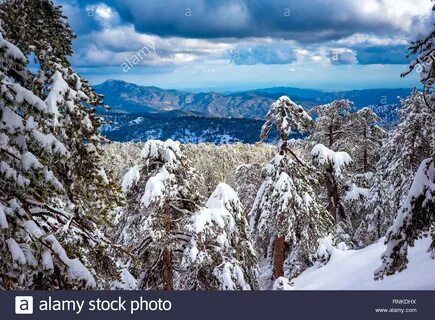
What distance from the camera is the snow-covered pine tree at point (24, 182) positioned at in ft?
22.1

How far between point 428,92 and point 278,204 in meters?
9.04

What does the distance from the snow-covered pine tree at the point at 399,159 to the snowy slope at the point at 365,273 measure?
4.72 meters

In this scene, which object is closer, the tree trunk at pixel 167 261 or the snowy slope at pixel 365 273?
the snowy slope at pixel 365 273

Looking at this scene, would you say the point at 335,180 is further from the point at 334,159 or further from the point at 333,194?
the point at 334,159

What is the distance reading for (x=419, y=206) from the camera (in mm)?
8227

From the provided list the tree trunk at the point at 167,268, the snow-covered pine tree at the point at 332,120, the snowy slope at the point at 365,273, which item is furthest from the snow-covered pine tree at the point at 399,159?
the tree trunk at the point at 167,268

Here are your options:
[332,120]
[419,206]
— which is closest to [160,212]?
[419,206]

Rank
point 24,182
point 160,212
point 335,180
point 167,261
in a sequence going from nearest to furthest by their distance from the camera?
point 24,182
point 160,212
point 167,261
point 335,180

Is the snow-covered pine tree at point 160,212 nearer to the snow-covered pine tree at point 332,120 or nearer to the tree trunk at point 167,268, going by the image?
the tree trunk at point 167,268

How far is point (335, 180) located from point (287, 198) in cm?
717

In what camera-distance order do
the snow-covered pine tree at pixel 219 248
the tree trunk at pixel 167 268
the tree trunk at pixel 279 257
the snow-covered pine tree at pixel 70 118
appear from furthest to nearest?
the tree trunk at pixel 279 257
the tree trunk at pixel 167 268
the snow-covered pine tree at pixel 219 248
the snow-covered pine tree at pixel 70 118

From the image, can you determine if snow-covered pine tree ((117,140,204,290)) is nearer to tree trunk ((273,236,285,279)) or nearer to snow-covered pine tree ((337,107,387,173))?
tree trunk ((273,236,285,279))

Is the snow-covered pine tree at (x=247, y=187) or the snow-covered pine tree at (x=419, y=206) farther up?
the snow-covered pine tree at (x=419, y=206)

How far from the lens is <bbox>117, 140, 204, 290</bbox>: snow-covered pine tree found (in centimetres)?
1304
